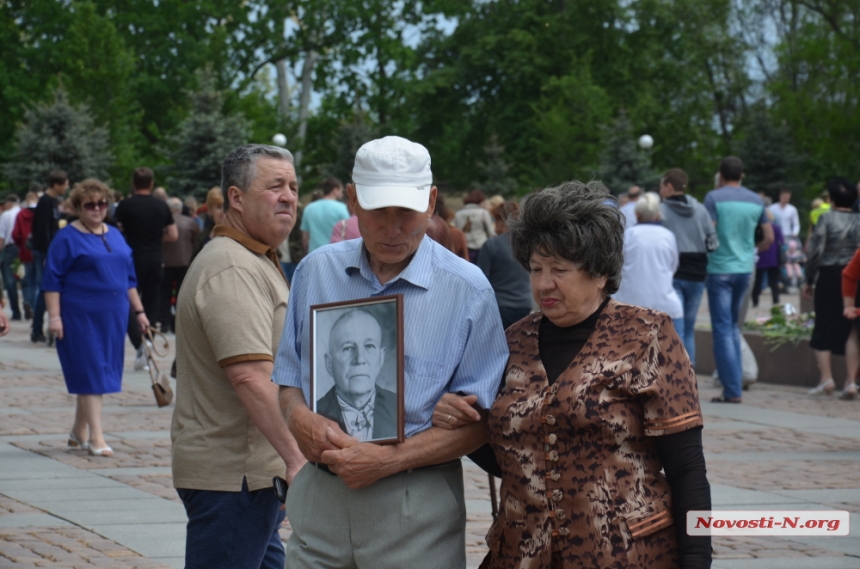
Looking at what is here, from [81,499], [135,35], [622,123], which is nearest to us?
[81,499]

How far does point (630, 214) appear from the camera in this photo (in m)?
17.5

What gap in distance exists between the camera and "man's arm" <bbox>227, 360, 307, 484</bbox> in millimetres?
3543

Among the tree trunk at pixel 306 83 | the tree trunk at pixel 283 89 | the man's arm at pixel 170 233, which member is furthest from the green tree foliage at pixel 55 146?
the man's arm at pixel 170 233

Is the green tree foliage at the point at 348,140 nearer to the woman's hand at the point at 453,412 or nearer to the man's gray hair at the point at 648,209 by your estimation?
the man's gray hair at the point at 648,209

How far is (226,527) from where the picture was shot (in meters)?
3.69

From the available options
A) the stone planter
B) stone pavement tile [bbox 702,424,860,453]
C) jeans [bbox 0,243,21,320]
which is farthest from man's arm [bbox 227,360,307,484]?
jeans [bbox 0,243,21,320]

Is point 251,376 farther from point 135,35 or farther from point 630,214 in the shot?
point 135,35

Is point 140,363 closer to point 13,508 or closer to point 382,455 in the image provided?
point 13,508

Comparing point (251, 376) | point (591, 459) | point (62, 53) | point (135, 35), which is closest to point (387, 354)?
point (591, 459)

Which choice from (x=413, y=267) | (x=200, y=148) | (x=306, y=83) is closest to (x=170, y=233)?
(x=413, y=267)

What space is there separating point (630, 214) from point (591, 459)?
15.0m

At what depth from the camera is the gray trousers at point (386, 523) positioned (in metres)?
2.92

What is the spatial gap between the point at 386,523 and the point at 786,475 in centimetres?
592

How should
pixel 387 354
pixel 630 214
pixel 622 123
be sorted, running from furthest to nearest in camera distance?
1. pixel 622 123
2. pixel 630 214
3. pixel 387 354
